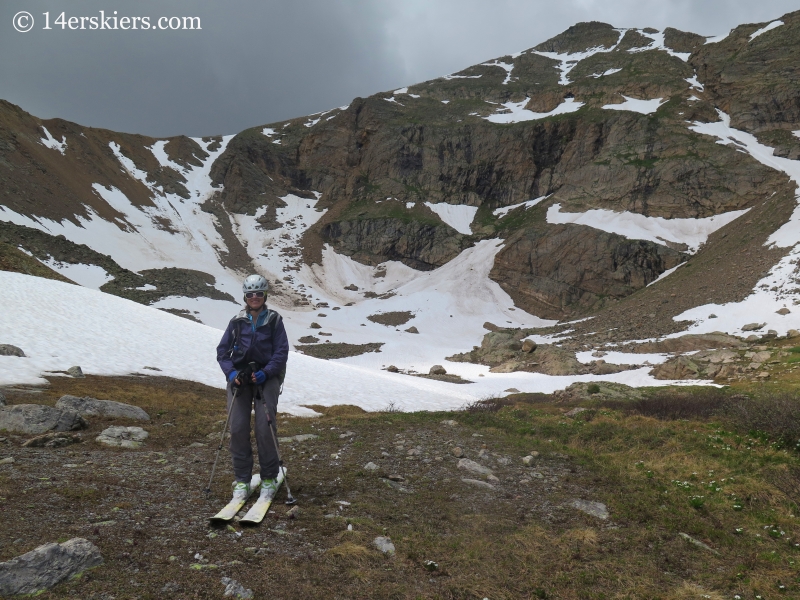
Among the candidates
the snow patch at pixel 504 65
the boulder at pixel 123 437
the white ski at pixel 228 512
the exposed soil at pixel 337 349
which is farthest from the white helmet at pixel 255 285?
the snow patch at pixel 504 65

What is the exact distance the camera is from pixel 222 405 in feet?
51.5

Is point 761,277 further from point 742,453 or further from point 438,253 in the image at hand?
point 438,253

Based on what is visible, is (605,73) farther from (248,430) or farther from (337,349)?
(248,430)

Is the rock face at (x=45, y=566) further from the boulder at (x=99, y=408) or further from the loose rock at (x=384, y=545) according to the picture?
the boulder at (x=99, y=408)

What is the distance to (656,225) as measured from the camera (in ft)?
266

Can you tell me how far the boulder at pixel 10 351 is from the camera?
15102mm

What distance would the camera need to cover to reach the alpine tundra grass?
4.65m

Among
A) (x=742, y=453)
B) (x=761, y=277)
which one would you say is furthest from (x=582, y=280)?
(x=742, y=453)

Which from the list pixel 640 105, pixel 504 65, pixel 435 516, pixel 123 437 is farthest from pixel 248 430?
pixel 504 65

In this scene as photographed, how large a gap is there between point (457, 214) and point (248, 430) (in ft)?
343

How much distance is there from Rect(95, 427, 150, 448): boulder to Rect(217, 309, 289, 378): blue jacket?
449cm

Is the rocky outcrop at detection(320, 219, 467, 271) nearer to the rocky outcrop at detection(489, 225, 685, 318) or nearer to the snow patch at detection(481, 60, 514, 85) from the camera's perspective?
the rocky outcrop at detection(489, 225, 685, 318)

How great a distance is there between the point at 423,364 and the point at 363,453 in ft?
137

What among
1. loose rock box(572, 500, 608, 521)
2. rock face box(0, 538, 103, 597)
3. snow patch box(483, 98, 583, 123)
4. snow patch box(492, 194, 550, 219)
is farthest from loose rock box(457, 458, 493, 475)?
snow patch box(483, 98, 583, 123)
